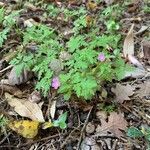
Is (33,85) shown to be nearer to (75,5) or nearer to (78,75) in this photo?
(78,75)

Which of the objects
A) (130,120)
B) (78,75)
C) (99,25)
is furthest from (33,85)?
(99,25)

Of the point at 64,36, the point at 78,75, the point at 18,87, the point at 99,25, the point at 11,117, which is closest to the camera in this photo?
the point at 78,75

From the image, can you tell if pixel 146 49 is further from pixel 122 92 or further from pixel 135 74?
pixel 122 92

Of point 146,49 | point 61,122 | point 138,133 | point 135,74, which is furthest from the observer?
point 146,49

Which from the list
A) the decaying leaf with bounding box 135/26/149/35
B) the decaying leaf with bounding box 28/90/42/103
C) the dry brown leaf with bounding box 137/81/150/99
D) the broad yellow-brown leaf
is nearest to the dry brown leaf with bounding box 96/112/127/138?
the dry brown leaf with bounding box 137/81/150/99

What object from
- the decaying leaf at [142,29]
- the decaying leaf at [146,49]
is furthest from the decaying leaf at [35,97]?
the decaying leaf at [142,29]

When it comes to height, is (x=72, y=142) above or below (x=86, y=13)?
below

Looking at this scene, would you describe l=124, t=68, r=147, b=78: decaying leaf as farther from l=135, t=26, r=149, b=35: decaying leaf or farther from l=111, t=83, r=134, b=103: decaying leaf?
l=135, t=26, r=149, b=35: decaying leaf

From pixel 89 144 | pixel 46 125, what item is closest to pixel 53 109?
pixel 46 125
